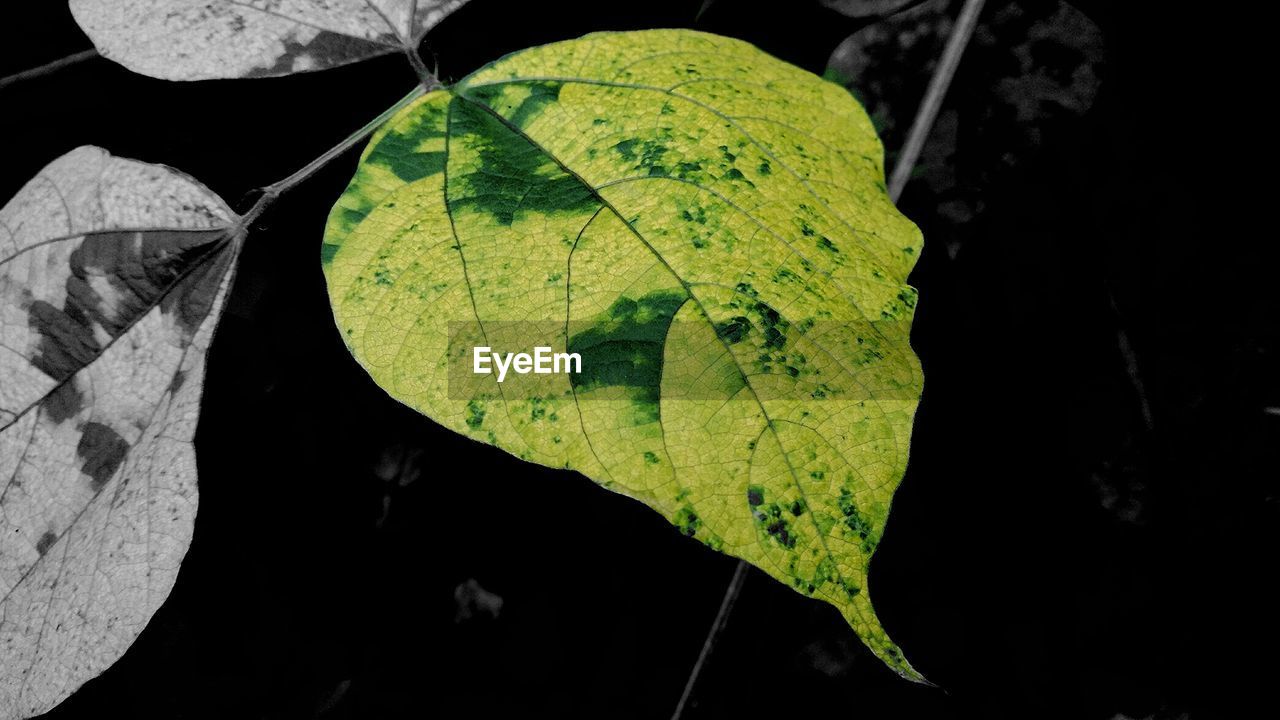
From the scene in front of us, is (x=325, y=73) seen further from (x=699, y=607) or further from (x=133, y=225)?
(x=699, y=607)

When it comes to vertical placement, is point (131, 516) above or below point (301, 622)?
above

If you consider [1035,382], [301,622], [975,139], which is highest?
[975,139]

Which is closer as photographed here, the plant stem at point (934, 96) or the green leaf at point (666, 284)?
the green leaf at point (666, 284)

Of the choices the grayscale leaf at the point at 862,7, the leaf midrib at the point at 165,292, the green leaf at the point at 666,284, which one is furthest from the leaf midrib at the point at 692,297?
the grayscale leaf at the point at 862,7

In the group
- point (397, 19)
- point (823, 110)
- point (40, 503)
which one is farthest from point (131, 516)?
point (823, 110)

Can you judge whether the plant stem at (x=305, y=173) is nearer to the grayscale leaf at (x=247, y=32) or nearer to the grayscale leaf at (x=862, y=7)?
the grayscale leaf at (x=247, y=32)

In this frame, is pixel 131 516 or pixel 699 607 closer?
pixel 131 516

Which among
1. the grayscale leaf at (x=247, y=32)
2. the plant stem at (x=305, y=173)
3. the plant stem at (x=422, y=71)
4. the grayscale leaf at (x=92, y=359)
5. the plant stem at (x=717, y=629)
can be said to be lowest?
the plant stem at (x=717, y=629)
